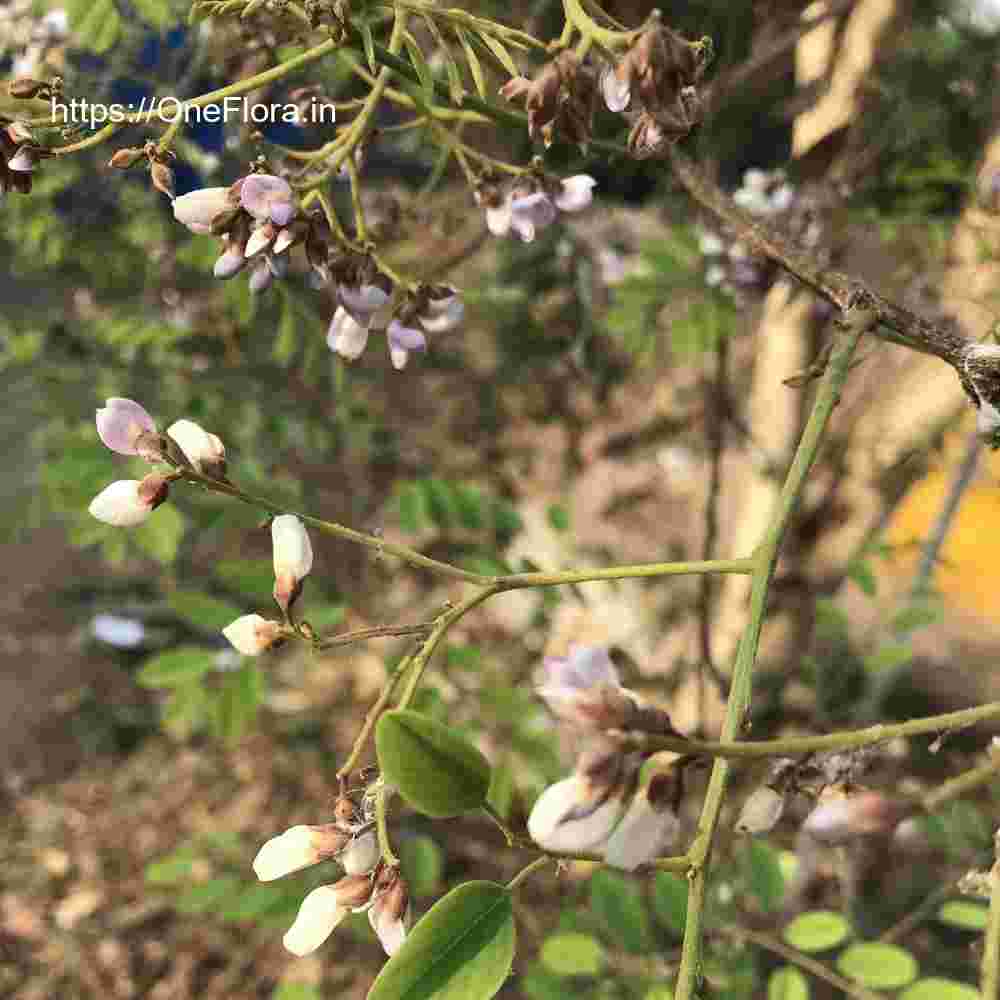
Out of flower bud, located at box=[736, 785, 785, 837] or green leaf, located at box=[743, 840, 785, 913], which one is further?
green leaf, located at box=[743, 840, 785, 913]

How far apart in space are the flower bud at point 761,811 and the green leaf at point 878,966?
1.54ft

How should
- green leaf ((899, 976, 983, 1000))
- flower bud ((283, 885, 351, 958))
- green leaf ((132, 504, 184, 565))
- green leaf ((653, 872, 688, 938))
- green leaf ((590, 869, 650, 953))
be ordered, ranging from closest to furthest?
flower bud ((283, 885, 351, 958))
green leaf ((899, 976, 983, 1000))
green leaf ((653, 872, 688, 938))
green leaf ((590, 869, 650, 953))
green leaf ((132, 504, 184, 565))

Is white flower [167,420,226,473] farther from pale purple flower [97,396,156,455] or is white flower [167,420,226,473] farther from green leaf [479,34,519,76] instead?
green leaf [479,34,519,76]

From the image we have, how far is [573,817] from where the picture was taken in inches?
13.4

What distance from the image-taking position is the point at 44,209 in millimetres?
1576

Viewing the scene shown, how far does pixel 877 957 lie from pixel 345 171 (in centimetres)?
74

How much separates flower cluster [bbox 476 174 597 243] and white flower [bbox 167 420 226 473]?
22 cm

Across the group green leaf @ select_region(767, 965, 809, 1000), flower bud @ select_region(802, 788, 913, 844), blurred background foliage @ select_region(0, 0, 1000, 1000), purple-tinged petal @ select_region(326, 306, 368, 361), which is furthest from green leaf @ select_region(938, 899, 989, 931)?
purple-tinged petal @ select_region(326, 306, 368, 361)

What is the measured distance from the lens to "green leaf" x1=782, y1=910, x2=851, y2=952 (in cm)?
85

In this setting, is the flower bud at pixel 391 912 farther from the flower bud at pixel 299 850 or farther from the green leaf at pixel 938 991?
the green leaf at pixel 938 991

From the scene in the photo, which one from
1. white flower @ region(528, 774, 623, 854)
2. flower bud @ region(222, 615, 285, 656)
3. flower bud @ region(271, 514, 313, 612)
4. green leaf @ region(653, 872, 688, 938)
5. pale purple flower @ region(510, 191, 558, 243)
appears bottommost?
green leaf @ region(653, 872, 688, 938)

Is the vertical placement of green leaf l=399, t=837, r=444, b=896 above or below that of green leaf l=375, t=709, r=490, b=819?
below

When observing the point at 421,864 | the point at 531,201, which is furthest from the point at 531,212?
the point at 421,864

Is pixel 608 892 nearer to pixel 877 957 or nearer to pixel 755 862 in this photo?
pixel 755 862
